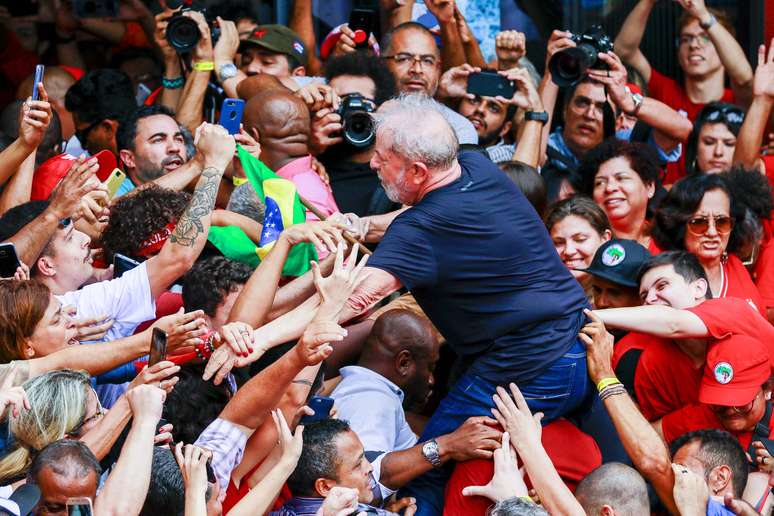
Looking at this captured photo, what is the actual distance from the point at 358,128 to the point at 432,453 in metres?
1.98

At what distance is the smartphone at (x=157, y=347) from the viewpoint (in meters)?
5.03

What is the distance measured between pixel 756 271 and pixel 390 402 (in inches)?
87.8

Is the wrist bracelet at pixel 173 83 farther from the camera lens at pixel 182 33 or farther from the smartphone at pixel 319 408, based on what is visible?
the smartphone at pixel 319 408

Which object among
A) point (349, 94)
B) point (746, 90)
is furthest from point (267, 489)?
point (746, 90)

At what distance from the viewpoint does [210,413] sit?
5.49 meters

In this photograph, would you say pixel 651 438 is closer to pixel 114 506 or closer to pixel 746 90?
pixel 114 506

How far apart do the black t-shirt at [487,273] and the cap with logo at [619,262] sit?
36.3 inches

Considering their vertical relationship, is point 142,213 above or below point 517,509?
above

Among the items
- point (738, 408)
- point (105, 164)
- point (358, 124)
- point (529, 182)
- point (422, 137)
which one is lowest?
point (738, 408)

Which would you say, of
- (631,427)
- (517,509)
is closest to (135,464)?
(517,509)

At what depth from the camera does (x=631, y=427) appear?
537cm

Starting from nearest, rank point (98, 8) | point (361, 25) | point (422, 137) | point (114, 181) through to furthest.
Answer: point (422, 137) < point (114, 181) < point (361, 25) < point (98, 8)

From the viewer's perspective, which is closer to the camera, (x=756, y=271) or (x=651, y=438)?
(x=651, y=438)

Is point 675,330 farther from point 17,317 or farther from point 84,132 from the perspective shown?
point 84,132
